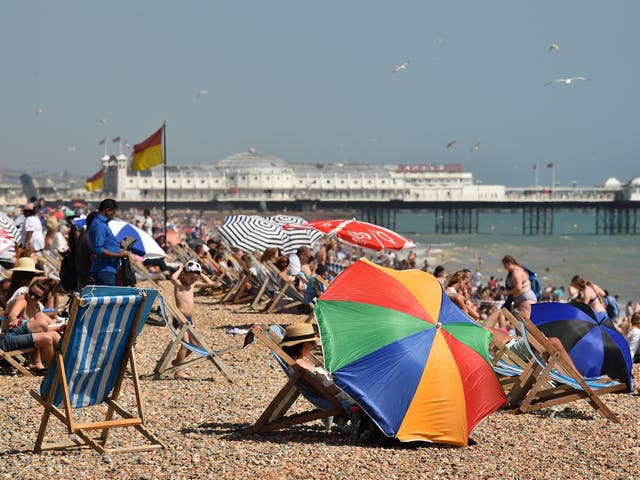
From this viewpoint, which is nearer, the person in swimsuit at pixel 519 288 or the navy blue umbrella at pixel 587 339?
the navy blue umbrella at pixel 587 339

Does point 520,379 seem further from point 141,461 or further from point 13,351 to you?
point 13,351

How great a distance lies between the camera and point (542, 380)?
221 inches

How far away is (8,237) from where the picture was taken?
1038cm

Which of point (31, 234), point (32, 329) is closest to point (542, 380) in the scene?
point (32, 329)

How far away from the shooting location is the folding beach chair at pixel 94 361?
418 cm

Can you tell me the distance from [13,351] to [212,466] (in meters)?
2.24

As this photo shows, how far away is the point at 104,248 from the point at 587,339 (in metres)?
3.09

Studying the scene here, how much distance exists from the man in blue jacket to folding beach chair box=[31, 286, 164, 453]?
242cm

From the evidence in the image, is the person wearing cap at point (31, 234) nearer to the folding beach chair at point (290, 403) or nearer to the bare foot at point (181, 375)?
the bare foot at point (181, 375)

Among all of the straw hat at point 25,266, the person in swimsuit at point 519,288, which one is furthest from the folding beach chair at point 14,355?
the person in swimsuit at point 519,288

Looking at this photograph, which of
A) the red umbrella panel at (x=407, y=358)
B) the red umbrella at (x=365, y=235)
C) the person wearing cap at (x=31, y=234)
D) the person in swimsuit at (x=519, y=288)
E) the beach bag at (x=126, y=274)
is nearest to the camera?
the red umbrella panel at (x=407, y=358)

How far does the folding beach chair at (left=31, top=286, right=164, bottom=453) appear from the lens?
4.18 m

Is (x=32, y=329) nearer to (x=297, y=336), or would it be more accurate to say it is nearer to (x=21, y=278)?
(x=21, y=278)

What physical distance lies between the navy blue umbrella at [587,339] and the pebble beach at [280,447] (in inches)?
8.5
